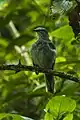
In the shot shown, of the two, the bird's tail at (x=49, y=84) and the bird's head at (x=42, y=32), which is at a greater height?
the bird's head at (x=42, y=32)

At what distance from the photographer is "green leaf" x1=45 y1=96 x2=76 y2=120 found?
1.64m

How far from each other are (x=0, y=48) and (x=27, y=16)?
0.48m

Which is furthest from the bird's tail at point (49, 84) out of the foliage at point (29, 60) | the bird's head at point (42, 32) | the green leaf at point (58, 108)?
the green leaf at point (58, 108)

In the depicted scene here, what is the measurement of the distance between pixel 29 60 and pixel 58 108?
205 centimetres

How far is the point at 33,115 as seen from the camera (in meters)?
3.03

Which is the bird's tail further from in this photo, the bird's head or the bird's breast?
the bird's head

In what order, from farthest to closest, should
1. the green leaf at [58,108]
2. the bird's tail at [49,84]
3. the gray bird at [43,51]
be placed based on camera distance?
the gray bird at [43,51] → the bird's tail at [49,84] → the green leaf at [58,108]

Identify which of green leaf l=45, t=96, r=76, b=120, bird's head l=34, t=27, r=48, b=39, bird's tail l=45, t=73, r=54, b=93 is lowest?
bird's tail l=45, t=73, r=54, b=93

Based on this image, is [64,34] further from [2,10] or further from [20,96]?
[2,10]

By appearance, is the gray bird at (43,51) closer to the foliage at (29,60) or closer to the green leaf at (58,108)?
the foliage at (29,60)

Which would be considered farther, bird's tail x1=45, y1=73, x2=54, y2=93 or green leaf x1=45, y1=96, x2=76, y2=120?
bird's tail x1=45, y1=73, x2=54, y2=93

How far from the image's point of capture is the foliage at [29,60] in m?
1.65

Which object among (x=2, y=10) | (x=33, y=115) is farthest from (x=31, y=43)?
(x=33, y=115)

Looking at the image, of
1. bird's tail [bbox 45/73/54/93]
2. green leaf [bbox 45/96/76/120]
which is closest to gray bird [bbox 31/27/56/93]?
bird's tail [bbox 45/73/54/93]
